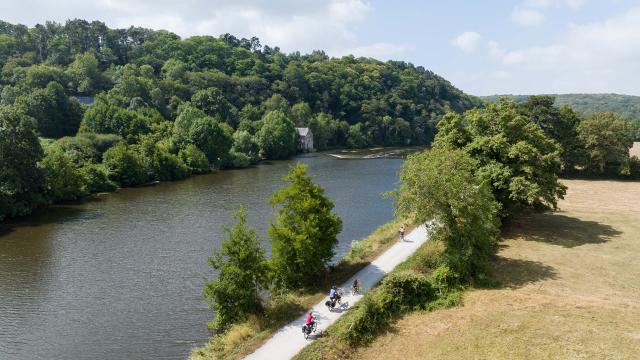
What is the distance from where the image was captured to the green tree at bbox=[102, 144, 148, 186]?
7244cm

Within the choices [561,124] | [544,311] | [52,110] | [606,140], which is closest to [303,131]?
[52,110]

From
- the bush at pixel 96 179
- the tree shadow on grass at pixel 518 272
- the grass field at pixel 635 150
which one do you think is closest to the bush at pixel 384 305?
the tree shadow on grass at pixel 518 272

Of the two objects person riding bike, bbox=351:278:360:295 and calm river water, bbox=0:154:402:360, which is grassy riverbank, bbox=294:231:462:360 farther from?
calm river water, bbox=0:154:402:360

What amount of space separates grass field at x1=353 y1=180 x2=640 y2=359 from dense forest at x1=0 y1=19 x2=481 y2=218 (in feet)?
156

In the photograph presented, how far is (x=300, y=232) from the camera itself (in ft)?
94.9

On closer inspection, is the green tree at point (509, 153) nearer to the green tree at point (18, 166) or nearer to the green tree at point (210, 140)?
the green tree at point (18, 166)

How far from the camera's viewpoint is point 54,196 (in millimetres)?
60438

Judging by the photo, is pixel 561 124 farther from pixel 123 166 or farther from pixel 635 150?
pixel 123 166

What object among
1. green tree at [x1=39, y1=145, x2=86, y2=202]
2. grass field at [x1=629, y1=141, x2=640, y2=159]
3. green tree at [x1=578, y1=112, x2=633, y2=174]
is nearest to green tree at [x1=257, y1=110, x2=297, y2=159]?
green tree at [x1=39, y1=145, x2=86, y2=202]

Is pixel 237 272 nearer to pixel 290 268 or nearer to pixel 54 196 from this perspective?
pixel 290 268

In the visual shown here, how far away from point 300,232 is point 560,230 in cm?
2724

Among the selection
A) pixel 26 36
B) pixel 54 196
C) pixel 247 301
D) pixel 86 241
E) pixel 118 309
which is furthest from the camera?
pixel 26 36

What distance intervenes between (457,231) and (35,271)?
30.9 metres

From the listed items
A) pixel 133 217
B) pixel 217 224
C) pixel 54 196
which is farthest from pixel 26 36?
pixel 217 224
